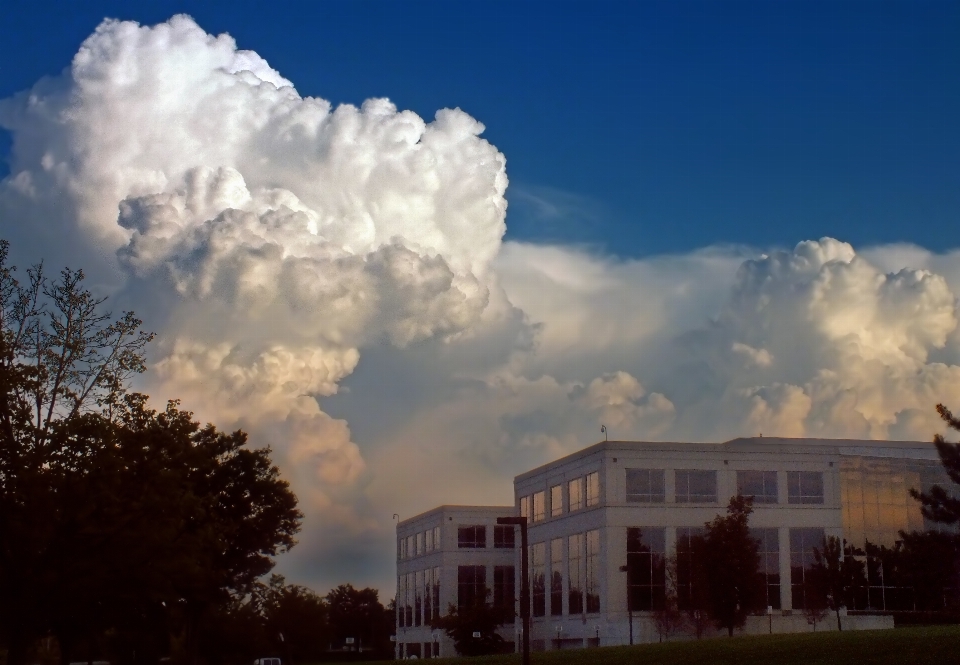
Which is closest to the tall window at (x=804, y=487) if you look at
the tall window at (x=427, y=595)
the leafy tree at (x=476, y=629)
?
the leafy tree at (x=476, y=629)

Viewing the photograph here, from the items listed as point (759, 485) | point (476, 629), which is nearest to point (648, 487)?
point (759, 485)

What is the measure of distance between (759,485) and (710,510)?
3907mm

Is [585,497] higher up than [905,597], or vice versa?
[585,497]

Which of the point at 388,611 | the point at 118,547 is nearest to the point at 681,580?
the point at 118,547

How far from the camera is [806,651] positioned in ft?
126

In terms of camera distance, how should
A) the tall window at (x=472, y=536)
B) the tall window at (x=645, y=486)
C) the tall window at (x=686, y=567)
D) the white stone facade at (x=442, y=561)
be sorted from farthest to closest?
the tall window at (x=472, y=536)
the white stone facade at (x=442, y=561)
the tall window at (x=645, y=486)
the tall window at (x=686, y=567)

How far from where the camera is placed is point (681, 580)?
7806 centimetres

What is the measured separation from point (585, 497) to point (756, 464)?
11.9 meters

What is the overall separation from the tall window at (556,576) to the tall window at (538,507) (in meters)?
3.50

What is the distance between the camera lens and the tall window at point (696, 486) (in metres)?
81.8

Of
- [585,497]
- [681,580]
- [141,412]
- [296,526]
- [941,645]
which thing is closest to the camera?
[941,645]

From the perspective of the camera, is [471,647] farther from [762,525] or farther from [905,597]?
[905,597]

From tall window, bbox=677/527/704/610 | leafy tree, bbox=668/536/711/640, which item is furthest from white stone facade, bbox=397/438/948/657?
leafy tree, bbox=668/536/711/640

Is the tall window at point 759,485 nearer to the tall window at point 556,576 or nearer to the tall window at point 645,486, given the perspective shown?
the tall window at point 645,486
